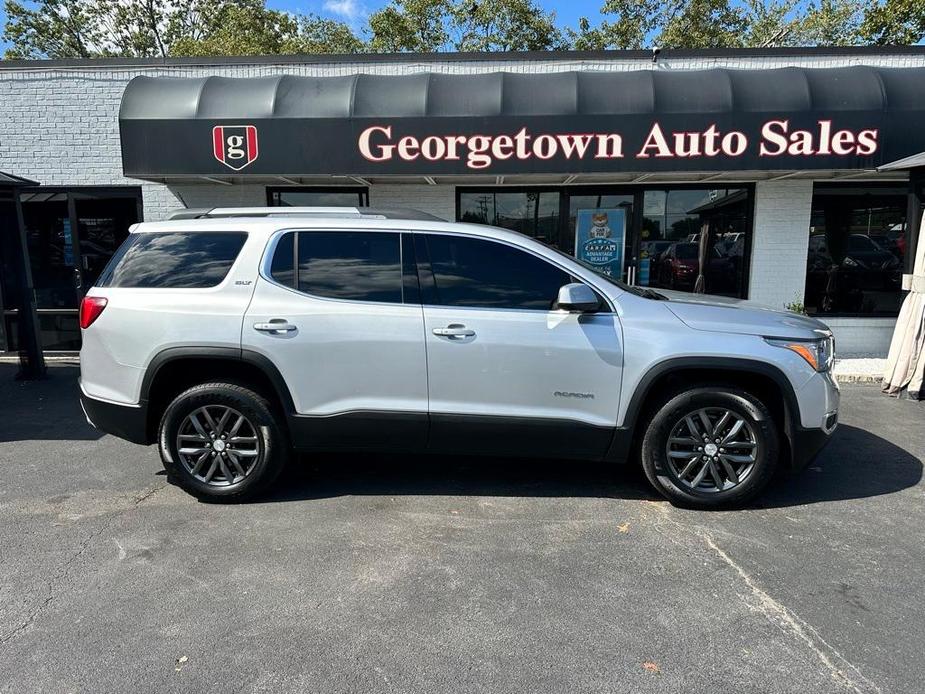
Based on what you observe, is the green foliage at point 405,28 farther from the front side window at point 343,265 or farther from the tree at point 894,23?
the front side window at point 343,265

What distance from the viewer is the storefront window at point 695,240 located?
908 centimetres

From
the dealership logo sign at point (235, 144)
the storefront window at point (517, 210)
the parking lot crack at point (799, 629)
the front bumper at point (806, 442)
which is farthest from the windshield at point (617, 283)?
the dealership logo sign at point (235, 144)

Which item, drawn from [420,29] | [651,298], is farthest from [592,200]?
[420,29]

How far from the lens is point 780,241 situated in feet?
29.3

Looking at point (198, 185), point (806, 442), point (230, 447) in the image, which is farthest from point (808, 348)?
point (198, 185)

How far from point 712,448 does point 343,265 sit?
272 centimetres

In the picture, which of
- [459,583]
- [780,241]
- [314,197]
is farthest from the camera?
[314,197]

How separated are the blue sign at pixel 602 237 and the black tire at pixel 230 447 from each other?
6.20 meters

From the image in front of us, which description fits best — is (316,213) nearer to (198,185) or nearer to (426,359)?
(426,359)

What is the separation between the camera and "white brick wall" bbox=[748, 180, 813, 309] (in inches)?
346

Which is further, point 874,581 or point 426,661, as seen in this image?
point 874,581

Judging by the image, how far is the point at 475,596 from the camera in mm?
3070

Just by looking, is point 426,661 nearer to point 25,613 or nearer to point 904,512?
point 25,613

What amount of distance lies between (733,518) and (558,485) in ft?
3.86
